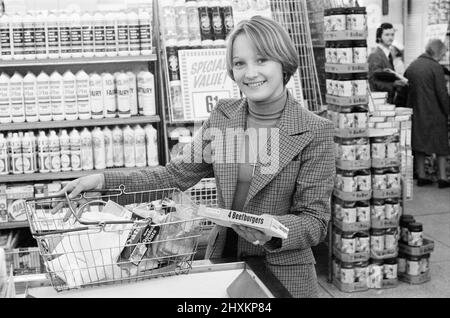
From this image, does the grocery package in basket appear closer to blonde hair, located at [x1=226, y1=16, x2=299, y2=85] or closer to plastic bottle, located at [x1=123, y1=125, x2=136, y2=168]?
blonde hair, located at [x1=226, y1=16, x2=299, y2=85]

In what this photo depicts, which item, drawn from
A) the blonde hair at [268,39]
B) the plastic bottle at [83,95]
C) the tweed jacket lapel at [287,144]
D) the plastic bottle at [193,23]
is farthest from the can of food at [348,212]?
the blonde hair at [268,39]

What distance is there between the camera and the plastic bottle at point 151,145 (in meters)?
4.73

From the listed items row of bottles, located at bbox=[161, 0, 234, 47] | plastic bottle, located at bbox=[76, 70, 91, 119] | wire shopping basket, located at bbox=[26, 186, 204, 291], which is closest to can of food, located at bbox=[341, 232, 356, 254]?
row of bottles, located at bbox=[161, 0, 234, 47]

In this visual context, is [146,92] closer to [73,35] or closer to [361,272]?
[73,35]

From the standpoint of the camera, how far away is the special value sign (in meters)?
4.76

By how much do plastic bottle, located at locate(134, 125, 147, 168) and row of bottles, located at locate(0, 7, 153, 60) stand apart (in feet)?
1.91

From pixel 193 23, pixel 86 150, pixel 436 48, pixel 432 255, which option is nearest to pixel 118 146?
pixel 86 150

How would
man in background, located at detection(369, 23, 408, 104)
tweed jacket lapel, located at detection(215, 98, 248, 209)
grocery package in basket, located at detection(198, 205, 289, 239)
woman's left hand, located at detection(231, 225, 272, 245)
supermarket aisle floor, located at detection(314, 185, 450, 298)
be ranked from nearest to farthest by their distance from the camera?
grocery package in basket, located at detection(198, 205, 289, 239)
woman's left hand, located at detection(231, 225, 272, 245)
tweed jacket lapel, located at detection(215, 98, 248, 209)
supermarket aisle floor, located at detection(314, 185, 450, 298)
man in background, located at detection(369, 23, 408, 104)

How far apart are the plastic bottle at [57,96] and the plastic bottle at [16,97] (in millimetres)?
214

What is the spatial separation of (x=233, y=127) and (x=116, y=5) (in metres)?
2.89

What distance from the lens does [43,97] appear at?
15.0 feet

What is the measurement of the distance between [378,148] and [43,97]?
2.46 m
